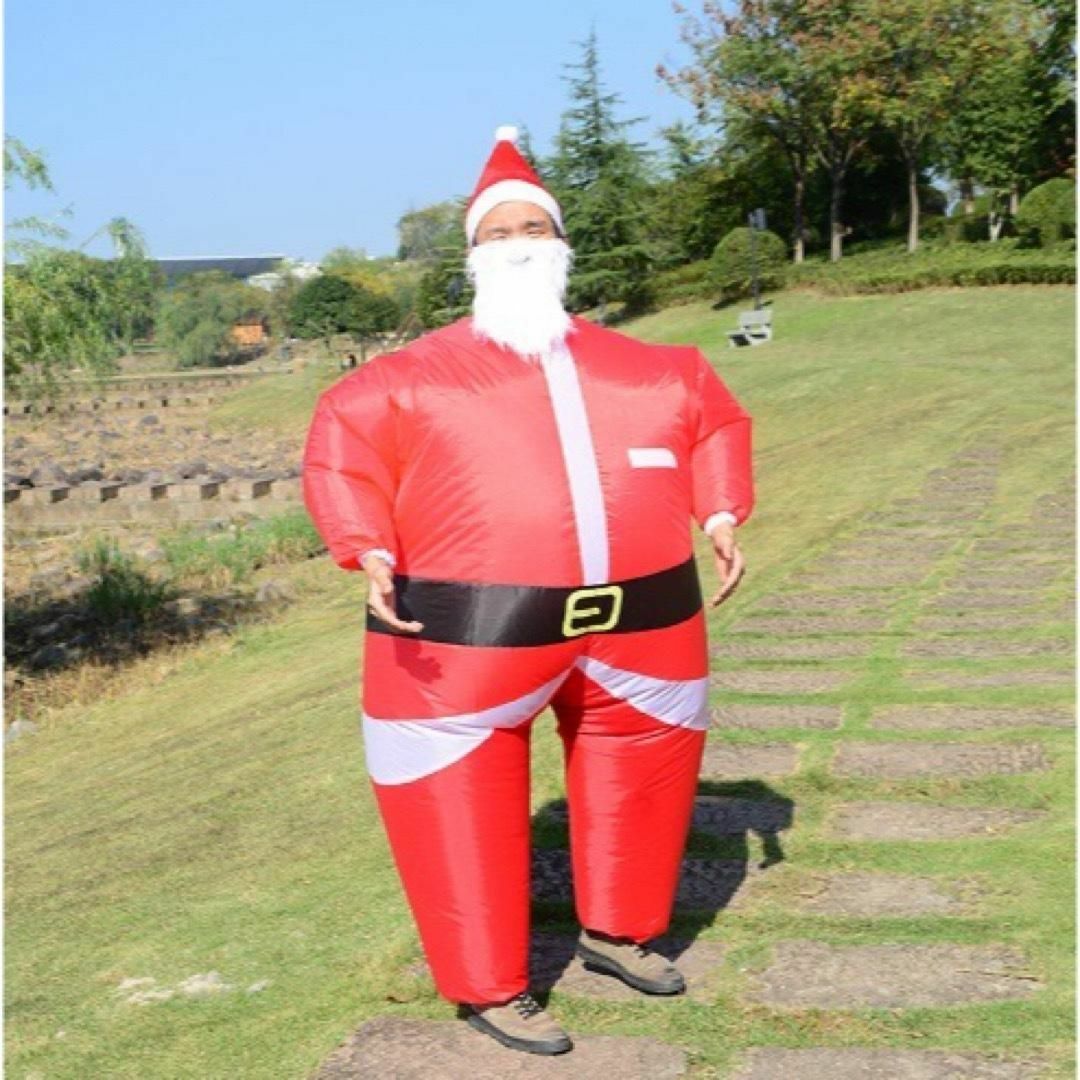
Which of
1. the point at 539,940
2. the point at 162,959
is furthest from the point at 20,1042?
the point at 539,940

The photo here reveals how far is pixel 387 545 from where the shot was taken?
3326 mm

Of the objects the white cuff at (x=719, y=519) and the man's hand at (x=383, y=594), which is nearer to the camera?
the man's hand at (x=383, y=594)

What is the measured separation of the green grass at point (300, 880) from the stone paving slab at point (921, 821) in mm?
70

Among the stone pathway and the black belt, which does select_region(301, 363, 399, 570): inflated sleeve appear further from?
the stone pathway

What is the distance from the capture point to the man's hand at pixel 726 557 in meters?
3.59

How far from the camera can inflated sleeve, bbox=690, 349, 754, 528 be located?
3.62 m

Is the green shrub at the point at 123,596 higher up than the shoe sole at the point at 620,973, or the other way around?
the shoe sole at the point at 620,973

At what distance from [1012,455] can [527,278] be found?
934cm

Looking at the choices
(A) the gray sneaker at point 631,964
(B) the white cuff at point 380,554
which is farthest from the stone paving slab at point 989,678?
(B) the white cuff at point 380,554

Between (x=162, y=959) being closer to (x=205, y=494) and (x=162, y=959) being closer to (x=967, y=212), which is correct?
(x=205, y=494)

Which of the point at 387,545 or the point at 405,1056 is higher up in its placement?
the point at 387,545

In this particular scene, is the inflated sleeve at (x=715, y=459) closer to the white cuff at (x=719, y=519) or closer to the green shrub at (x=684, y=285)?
the white cuff at (x=719, y=519)

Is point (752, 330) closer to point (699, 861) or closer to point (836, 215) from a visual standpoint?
point (836, 215)

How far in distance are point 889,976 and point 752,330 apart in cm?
2156
